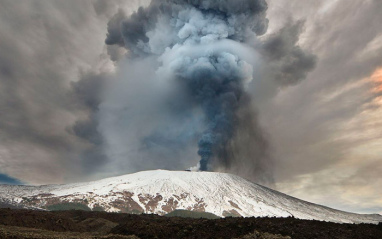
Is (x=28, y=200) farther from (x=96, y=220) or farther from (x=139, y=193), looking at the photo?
(x=96, y=220)

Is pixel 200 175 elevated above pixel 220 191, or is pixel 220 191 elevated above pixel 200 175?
pixel 200 175

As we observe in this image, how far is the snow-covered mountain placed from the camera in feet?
287

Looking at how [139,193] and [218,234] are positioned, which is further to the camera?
[139,193]

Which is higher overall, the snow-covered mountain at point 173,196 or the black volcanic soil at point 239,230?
the snow-covered mountain at point 173,196

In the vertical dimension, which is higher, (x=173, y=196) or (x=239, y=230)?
(x=173, y=196)

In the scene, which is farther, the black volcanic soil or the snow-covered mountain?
the snow-covered mountain

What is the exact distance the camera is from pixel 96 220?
4531 centimetres

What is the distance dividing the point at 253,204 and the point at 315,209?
28857mm

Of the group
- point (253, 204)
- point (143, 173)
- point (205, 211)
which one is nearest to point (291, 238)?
point (205, 211)

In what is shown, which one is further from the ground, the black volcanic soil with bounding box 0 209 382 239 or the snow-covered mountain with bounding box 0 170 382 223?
the snow-covered mountain with bounding box 0 170 382 223

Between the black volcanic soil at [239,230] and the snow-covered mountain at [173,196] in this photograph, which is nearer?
the black volcanic soil at [239,230]

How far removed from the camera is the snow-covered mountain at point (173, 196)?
8750 cm

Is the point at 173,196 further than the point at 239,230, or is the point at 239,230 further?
the point at 173,196

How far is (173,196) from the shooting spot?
95062 mm
